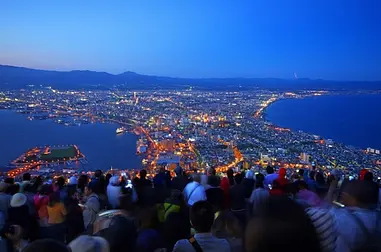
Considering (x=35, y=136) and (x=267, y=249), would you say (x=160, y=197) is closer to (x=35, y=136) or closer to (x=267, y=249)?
(x=267, y=249)

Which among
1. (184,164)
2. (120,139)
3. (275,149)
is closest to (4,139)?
(120,139)

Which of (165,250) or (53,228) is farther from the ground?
(165,250)

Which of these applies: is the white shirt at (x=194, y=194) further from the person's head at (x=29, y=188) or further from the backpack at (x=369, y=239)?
the person's head at (x=29, y=188)

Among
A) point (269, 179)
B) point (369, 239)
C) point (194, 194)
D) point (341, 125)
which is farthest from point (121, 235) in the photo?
point (341, 125)

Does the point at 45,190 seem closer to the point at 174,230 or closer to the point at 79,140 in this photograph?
the point at 174,230

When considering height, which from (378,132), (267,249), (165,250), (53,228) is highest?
(267,249)

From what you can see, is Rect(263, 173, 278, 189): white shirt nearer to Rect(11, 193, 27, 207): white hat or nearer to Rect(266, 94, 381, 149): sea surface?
Rect(11, 193, 27, 207): white hat

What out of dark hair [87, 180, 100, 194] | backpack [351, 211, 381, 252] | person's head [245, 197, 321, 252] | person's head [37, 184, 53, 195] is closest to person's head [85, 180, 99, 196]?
dark hair [87, 180, 100, 194]
